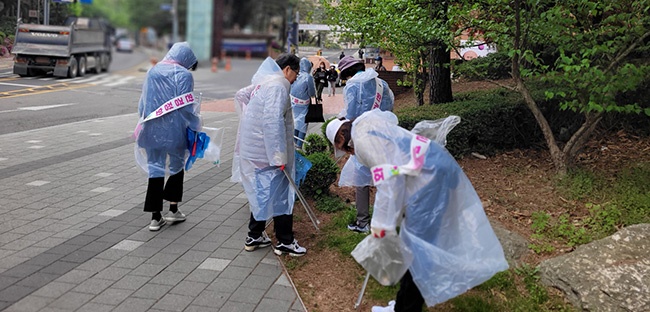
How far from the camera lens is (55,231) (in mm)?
4887

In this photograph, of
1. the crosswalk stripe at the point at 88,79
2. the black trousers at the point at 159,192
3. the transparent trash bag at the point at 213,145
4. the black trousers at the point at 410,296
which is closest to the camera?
the black trousers at the point at 410,296

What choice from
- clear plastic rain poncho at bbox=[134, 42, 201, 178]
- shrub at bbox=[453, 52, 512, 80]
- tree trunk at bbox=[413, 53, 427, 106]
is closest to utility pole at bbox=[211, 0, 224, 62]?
clear plastic rain poncho at bbox=[134, 42, 201, 178]

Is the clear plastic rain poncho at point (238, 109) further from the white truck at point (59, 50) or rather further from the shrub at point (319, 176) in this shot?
the white truck at point (59, 50)

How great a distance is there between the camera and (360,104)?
5551 millimetres

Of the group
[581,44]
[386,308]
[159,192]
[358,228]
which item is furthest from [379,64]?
[386,308]

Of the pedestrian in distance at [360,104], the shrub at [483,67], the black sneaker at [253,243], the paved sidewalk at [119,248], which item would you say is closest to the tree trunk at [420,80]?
the shrub at [483,67]

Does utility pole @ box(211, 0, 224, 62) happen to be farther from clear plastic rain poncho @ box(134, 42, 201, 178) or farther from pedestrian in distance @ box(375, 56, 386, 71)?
pedestrian in distance @ box(375, 56, 386, 71)

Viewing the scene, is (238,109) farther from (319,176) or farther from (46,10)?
(46,10)

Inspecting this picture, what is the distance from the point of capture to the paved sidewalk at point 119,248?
3.70 m

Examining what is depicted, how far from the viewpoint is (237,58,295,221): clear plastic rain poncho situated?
4402 mm

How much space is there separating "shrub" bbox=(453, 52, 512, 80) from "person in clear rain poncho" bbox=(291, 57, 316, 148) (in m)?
1.86

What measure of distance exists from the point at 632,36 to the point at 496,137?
2.10 metres

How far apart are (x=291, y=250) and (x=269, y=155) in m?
0.83

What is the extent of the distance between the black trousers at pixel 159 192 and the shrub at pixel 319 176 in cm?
132
